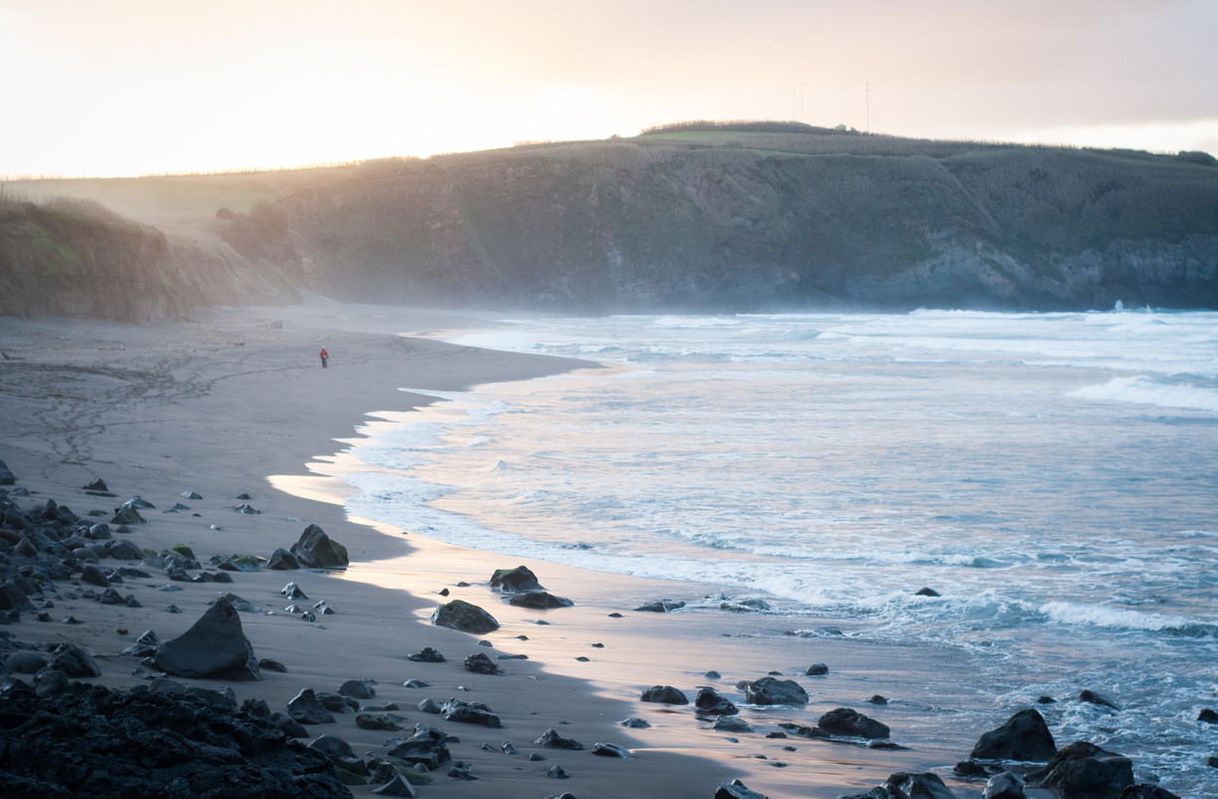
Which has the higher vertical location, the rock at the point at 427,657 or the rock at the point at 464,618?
the rock at the point at 427,657

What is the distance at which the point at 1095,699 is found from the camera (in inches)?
249

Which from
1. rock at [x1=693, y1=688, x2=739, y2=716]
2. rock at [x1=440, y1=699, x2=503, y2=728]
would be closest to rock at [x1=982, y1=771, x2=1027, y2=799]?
rock at [x1=693, y1=688, x2=739, y2=716]

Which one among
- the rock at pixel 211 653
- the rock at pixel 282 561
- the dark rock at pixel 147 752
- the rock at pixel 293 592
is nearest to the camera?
the dark rock at pixel 147 752

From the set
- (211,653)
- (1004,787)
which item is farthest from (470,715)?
(1004,787)

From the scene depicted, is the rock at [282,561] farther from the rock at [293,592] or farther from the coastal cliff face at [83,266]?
the coastal cliff face at [83,266]

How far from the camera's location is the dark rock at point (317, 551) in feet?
29.4

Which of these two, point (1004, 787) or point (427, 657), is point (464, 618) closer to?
point (427, 657)

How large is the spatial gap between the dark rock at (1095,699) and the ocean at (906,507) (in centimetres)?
11

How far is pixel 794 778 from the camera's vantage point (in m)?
4.91

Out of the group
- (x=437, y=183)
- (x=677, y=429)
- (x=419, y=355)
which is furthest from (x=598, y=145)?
(x=677, y=429)

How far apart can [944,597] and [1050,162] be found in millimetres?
104270

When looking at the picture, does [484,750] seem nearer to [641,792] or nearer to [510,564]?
[641,792]

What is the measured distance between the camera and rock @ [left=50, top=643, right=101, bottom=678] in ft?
15.0

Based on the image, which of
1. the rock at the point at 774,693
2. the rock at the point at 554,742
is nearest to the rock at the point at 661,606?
the rock at the point at 774,693
